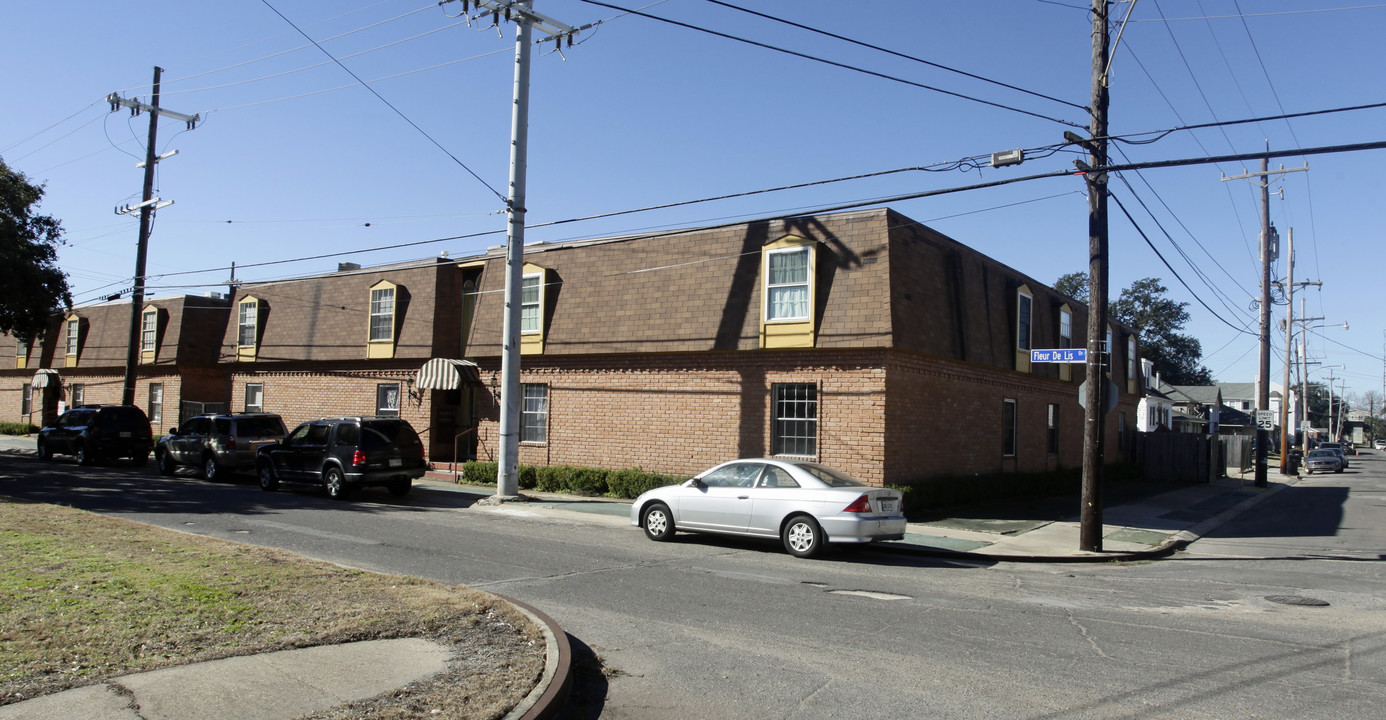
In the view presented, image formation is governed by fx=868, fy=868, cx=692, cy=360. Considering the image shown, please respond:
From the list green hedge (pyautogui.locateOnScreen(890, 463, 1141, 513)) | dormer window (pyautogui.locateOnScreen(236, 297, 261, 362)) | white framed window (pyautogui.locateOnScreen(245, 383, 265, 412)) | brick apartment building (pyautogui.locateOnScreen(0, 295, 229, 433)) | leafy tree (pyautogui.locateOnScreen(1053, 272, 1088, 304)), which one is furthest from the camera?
leafy tree (pyautogui.locateOnScreen(1053, 272, 1088, 304))

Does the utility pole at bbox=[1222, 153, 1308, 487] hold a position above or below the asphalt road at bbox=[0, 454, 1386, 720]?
above

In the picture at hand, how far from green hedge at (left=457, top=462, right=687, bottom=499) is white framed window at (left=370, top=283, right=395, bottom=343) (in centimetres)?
567

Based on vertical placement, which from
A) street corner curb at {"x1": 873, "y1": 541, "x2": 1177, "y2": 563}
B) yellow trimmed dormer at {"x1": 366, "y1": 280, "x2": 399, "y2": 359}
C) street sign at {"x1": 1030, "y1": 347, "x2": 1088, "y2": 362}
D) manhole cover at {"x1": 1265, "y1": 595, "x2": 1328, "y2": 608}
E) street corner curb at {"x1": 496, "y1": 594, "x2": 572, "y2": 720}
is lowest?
street corner curb at {"x1": 873, "y1": 541, "x2": 1177, "y2": 563}

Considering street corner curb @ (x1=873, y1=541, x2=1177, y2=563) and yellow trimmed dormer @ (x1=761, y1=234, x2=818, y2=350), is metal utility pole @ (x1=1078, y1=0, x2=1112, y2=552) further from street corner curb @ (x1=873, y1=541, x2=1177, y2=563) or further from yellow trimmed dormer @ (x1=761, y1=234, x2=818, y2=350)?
yellow trimmed dormer @ (x1=761, y1=234, x2=818, y2=350)

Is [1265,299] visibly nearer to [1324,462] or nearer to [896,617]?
[1324,462]

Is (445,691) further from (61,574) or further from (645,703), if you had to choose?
(61,574)

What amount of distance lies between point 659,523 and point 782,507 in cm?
226

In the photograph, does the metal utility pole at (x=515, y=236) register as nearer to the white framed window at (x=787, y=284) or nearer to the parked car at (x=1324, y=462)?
the white framed window at (x=787, y=284)

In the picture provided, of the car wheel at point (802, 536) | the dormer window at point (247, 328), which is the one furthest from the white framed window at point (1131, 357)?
the dormer window at point (247, 328)

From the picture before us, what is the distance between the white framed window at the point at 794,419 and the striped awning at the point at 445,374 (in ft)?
29.5

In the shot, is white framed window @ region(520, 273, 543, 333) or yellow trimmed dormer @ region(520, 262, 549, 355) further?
white framed window @ region(520, 273, 543, 333)

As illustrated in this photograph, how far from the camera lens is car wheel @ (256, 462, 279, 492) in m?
20.9

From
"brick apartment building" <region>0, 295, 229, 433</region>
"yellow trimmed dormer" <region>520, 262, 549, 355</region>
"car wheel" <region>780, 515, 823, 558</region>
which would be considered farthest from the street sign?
"brick apartment building" <region>0, 295, 229, 433</region>

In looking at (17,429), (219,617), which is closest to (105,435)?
(17,429)
